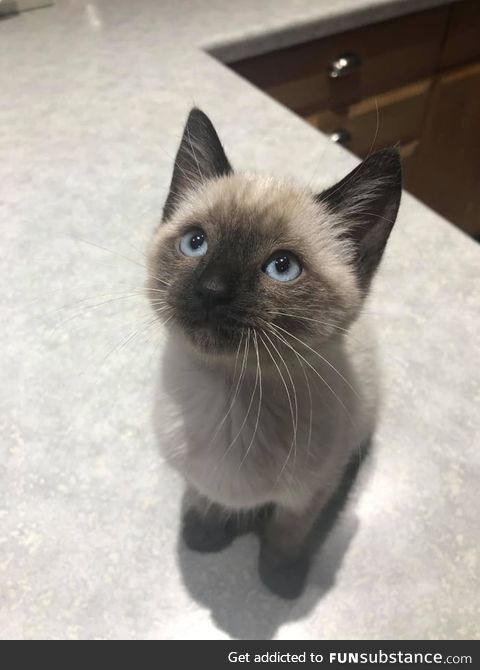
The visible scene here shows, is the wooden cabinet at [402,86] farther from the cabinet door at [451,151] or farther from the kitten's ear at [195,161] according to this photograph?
the kitten's ear at [195,161]

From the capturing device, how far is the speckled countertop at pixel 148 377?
2.18 feet

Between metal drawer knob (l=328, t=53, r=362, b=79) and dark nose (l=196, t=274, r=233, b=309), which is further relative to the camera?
metal drawer knob (l=328, t=53, r=362, b=79)

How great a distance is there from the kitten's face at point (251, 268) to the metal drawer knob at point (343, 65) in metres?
0.97

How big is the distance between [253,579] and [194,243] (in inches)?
18.1

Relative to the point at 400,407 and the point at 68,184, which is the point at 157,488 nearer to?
the point at 400,407

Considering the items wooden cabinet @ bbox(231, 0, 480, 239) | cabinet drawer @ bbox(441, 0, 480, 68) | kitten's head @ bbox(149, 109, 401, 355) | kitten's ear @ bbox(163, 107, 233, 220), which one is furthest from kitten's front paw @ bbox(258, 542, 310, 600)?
cabinet drawer @ bbox(441, 0, 480, 68)

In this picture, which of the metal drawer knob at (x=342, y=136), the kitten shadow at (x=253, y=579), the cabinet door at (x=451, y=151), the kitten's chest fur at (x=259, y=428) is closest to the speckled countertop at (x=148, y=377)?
the kitten shadow at (x=253, y=579)

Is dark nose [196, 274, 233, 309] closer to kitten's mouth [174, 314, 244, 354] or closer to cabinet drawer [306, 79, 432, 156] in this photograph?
kitten's mouth [174, 314, 244, 354]

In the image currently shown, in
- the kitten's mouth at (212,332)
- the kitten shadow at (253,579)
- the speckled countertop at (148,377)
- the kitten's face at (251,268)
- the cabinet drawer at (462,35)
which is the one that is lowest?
the kitten shadow at (253,579)

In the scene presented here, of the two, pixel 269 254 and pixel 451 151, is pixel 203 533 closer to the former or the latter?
pixel 269 254

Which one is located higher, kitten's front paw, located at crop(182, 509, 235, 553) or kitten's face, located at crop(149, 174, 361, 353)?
kitten's face, located at crop(149, 174, 361, 353)

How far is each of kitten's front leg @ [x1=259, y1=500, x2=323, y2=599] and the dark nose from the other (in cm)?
34

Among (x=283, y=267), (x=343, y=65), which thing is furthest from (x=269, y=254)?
(x=343, y=65)

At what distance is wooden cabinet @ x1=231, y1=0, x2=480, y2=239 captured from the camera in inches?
55.8
